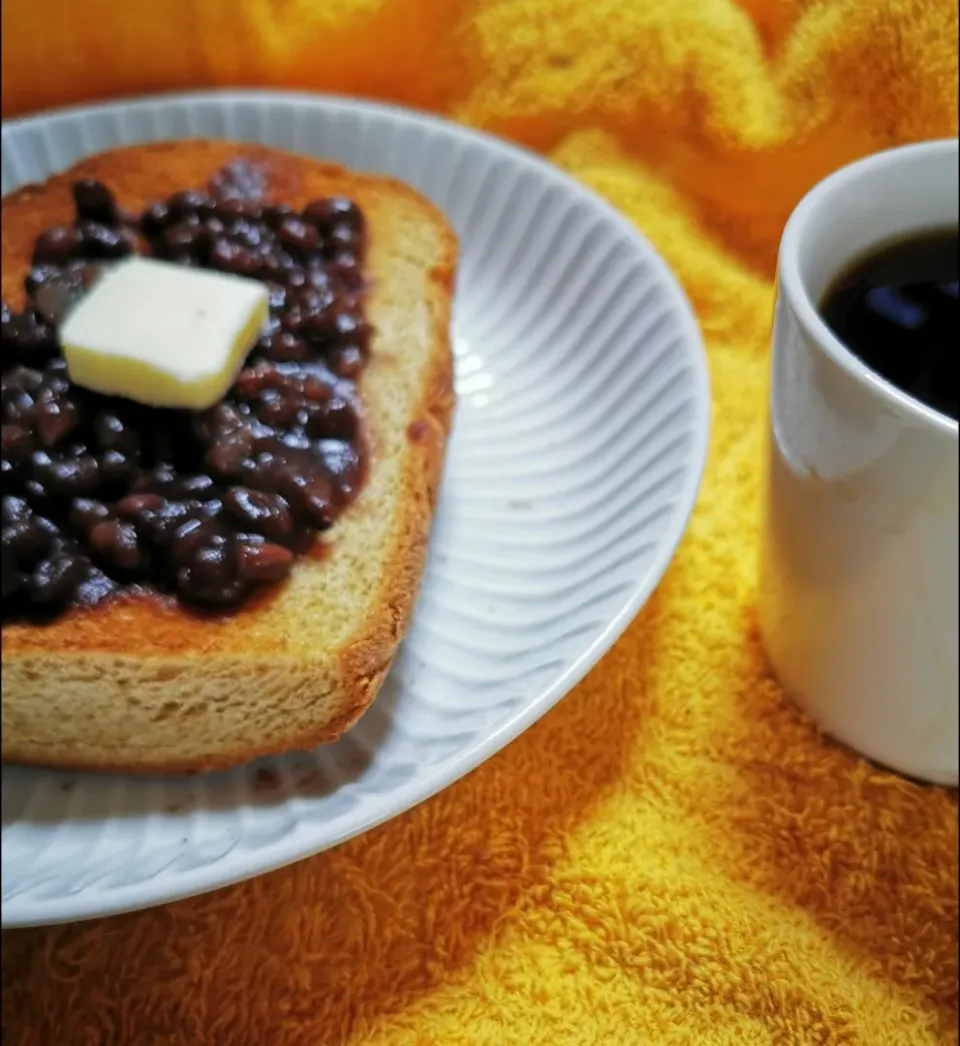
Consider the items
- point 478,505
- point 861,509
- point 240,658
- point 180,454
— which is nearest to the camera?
point 861,509

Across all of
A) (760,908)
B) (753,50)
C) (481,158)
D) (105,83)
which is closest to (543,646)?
(760,908)

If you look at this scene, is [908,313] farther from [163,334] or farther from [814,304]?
[163,334]

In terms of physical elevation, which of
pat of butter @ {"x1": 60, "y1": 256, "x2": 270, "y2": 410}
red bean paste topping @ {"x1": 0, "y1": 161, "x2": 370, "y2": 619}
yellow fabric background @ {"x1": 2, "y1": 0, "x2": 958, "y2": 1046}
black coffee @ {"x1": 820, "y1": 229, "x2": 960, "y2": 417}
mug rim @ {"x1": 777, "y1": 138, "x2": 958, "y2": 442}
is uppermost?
mug rim @ {"x1": 777, "y1": 138, "x2": 958, "y2": 442}

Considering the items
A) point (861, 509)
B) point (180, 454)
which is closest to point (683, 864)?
point (861, 509)

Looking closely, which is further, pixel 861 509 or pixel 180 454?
pixel 180 454

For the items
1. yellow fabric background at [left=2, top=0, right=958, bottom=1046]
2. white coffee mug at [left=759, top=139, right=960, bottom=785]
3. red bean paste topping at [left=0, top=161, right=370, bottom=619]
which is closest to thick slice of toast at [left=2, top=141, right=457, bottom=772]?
red bean paste topping at [left=0, top=161, right=370, bottom=619]

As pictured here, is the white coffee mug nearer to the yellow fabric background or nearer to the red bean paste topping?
the yellow fabric background

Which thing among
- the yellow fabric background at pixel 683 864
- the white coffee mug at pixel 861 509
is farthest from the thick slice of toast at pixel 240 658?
the white coffee mug at pixel 861 509
